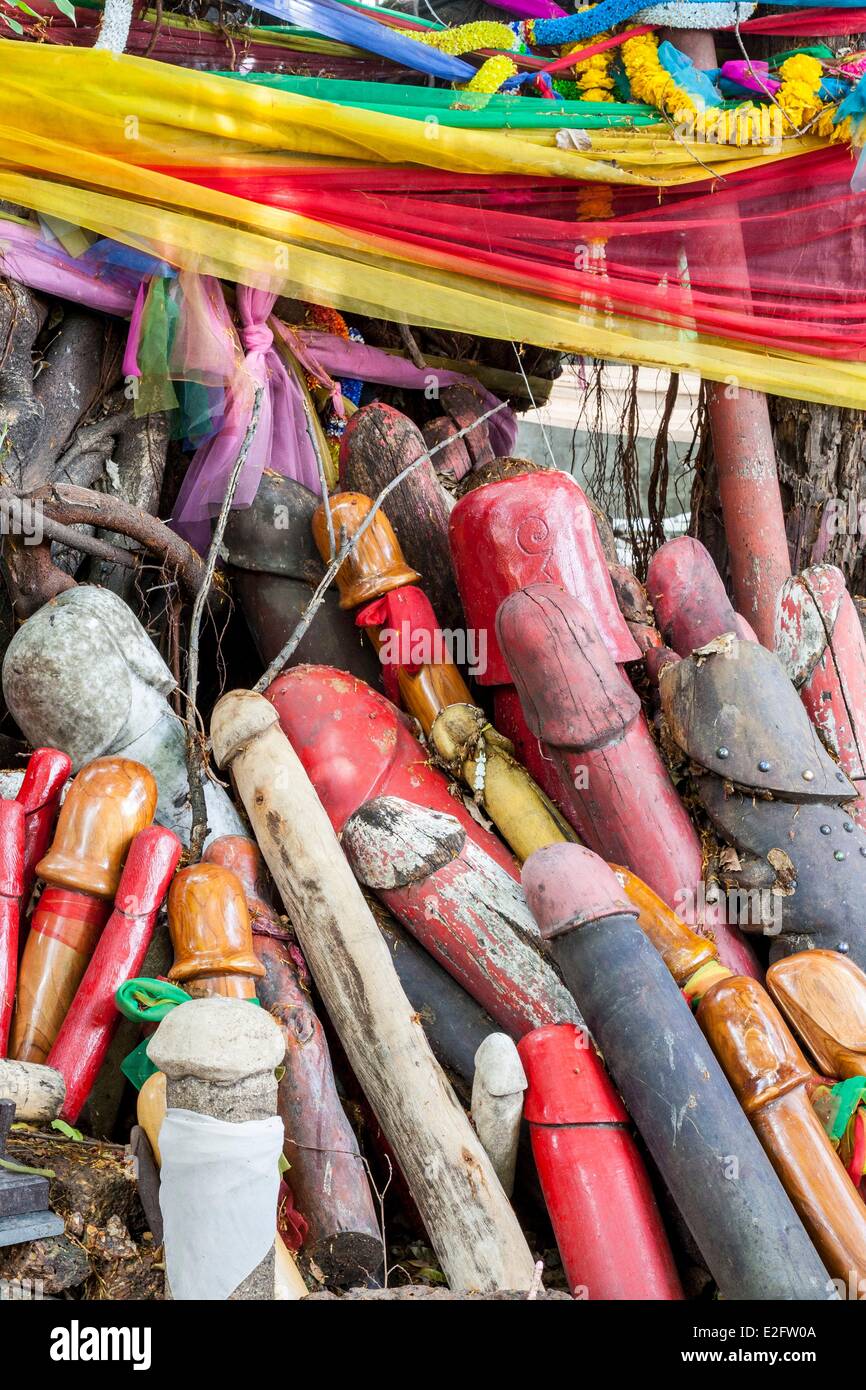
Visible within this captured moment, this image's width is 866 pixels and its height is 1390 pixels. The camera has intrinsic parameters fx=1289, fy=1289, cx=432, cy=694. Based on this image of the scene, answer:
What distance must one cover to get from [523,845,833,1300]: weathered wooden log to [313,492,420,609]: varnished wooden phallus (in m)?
1.25

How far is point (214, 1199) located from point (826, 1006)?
50.4 inches

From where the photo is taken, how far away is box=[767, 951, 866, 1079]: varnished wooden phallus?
2.53 m

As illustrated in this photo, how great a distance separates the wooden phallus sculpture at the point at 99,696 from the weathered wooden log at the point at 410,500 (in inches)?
36.7

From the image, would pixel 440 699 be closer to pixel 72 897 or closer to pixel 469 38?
pixel 72 897

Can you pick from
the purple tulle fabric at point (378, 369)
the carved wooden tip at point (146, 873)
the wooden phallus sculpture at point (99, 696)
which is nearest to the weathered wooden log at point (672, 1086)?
the carved wooden tip at point (146, 873)

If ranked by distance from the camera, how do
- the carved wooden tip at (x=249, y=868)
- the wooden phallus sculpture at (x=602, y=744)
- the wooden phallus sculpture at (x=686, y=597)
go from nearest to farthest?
the carved wooden tip at (x=249, y=868), the wooden phallus sculpture at (x=602, y=744), the wooden phallus sculpture at (x=686, y=597)

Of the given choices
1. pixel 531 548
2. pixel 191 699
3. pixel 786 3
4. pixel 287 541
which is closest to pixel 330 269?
pixel 287 541

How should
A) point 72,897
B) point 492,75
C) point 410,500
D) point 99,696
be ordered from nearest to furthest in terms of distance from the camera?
point 72,897 → point 99,696 → point 410,500 → point 492,75

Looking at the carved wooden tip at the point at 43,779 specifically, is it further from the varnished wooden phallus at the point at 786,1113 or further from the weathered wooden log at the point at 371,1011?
the varnished wooden phallus at the point at 786,1113

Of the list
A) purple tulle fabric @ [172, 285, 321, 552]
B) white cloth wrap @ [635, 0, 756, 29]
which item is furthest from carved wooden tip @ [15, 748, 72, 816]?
white cloth wrap @ [635, 0, 756, 29]

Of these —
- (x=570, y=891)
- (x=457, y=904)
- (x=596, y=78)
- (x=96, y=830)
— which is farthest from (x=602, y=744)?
(x=596, y=78)

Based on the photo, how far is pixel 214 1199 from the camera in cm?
196

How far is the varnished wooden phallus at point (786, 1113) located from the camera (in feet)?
7.43

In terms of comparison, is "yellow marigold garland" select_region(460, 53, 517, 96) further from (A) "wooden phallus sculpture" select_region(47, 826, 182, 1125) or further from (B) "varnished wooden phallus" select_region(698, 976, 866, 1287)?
(B) "varnished wooden phallus" select_region(698, 976, 866, 1287)
